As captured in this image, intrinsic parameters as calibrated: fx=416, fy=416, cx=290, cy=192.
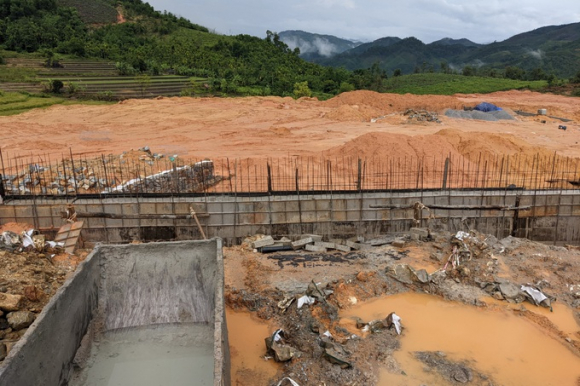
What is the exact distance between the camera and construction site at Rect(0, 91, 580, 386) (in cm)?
483

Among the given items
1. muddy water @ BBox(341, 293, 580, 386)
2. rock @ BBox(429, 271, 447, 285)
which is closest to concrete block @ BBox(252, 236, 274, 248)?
muddy water @ BBox(341, 293, 580, 386)

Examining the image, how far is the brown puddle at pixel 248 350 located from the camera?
208 inches

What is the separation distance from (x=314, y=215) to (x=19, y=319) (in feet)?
18.2

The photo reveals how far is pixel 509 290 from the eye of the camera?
274 inches

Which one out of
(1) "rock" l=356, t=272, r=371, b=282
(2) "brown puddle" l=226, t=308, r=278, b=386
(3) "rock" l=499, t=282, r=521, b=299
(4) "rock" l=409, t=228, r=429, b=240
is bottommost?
(2) "brown puddle" l=226, t=308, r=278, b=386

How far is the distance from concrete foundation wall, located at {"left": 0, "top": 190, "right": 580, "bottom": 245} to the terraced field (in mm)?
23144

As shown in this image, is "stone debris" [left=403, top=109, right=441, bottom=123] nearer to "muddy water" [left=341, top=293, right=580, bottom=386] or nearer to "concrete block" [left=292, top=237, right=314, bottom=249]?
"concrete block" [left=292, top=237, right=314, bottom=249]

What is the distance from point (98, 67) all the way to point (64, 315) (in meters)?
38.2

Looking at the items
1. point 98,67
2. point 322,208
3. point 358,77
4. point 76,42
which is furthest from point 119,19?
point 322,208

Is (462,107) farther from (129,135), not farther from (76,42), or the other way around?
(76,42)

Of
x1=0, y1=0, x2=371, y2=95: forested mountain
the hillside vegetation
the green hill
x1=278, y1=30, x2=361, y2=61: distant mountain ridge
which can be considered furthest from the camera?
x1=278, y1=30, x2=361, y2=61: distant mountain ridge

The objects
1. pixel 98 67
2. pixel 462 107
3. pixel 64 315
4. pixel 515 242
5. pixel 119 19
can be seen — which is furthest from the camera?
pixel 119 19

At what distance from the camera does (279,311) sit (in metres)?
6.51

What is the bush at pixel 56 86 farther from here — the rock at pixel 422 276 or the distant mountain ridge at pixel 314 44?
the distant mountain ridge at pixel 314 44
